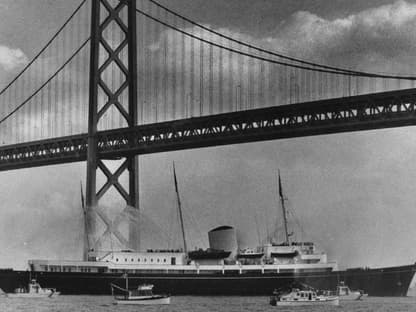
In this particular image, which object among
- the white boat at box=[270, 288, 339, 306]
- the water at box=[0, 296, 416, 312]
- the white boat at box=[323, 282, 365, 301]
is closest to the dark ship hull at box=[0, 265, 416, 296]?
the water at box=[0, 296, 416, 312]

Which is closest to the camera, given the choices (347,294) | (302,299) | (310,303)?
(310,303)

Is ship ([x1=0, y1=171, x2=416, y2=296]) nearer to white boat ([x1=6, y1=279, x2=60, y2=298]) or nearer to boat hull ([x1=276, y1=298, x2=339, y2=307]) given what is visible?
white boat ([x1=6, y1=279, x2=60, y2=298])

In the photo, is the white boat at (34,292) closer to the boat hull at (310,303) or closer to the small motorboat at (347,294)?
the boat hull at (310,303)

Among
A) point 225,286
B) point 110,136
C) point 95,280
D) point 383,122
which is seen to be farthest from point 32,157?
point 383,122

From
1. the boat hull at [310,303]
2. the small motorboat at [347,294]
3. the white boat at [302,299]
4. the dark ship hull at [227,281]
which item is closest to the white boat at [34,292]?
the dark ship hull at [227,281]

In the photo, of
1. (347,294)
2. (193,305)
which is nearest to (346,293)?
(347,294)

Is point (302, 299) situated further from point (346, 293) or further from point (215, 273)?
point (215, 273)
